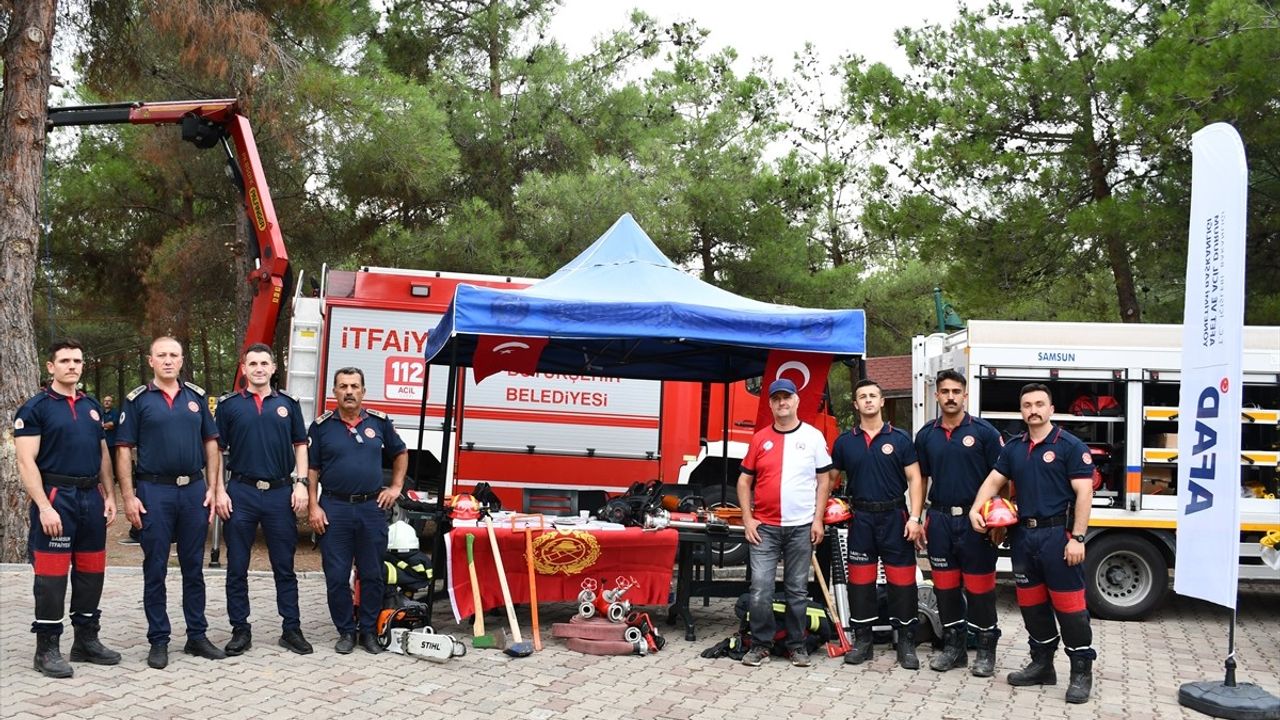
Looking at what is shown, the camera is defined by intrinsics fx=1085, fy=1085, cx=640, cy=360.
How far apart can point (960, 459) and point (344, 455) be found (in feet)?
12.4

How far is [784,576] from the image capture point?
6836mm

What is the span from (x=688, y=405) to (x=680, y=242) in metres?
6.27

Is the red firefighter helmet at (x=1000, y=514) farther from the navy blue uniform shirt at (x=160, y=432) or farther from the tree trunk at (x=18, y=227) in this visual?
the tree trunk at (x=18, y=227)

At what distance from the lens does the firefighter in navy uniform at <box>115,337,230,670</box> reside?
20.0 feet

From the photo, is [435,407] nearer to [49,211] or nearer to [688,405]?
[688,405]

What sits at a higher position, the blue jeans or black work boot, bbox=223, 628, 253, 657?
the blue jeans

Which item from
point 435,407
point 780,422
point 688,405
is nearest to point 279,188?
point 435,407

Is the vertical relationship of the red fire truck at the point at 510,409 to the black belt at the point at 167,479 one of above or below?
above

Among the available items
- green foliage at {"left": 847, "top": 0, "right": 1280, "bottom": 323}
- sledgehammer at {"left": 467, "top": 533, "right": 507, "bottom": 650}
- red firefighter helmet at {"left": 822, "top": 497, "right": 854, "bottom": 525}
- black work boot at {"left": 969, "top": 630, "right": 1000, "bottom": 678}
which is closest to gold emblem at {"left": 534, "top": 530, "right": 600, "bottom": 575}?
sledgehammer at {"left": 467, "top": 533, "right": 507, "bottom": 650}

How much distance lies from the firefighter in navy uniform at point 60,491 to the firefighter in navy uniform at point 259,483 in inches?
28.2

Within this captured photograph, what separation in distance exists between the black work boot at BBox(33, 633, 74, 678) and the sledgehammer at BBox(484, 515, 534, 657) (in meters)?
2.45

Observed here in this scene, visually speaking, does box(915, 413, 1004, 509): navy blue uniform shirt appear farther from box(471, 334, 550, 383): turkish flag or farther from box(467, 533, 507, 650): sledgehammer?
box(471, 334, 550, 383): turkish flag

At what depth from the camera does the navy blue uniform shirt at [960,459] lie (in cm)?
661

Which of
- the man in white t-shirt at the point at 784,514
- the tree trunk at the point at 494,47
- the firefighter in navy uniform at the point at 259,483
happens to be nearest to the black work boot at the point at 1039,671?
the man in white t-shirt at the point at 784,514
